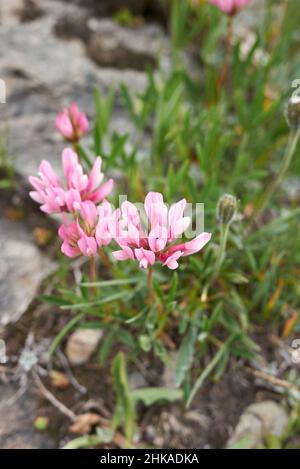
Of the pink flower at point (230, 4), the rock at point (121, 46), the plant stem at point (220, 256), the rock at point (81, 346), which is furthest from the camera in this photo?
the rock at point (121, 46)

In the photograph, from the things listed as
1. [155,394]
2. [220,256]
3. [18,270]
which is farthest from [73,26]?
[155,394]

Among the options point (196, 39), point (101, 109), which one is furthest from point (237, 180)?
point (196, 39)

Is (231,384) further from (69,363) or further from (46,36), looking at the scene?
(46,36)

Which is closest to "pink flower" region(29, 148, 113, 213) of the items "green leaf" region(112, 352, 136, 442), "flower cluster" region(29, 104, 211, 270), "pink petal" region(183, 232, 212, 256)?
"flower cluster" region(29, 104, 211, 270)

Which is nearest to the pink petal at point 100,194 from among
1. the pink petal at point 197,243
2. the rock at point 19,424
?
the pink petal at point 197,243

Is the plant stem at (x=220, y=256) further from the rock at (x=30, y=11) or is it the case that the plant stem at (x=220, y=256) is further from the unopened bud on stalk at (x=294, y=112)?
the rock at (x=30, y=11)

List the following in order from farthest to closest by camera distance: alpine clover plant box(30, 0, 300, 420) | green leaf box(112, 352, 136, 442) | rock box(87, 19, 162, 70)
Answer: rock box(87, 19, 162, 70) < green leaf box(112, 352, 136, 442) < alpine clover plant box(30, 0, 300, 420)

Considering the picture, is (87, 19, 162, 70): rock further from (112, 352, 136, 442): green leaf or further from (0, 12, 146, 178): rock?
(112, 352, 136, 442): green leaf
